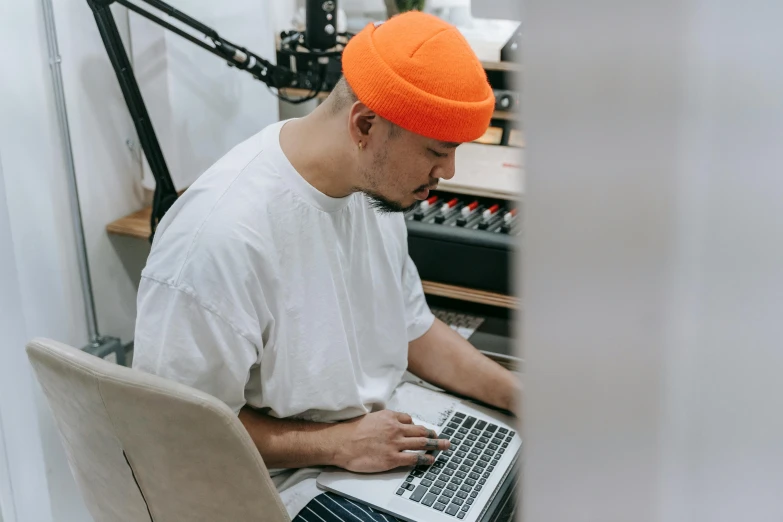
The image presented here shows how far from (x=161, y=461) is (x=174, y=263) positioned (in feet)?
0.95

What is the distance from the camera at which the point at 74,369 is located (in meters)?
1.05

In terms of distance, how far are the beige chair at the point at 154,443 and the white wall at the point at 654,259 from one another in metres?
0.86

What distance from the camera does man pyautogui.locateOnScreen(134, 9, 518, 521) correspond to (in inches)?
46.7

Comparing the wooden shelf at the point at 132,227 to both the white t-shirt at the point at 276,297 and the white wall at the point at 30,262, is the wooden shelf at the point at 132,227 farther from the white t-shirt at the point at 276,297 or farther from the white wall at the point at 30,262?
the white t-shirt at the point at 276,297

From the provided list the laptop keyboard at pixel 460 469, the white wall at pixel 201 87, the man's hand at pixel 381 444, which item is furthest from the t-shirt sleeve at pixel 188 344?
the white wall at pixel 201 87

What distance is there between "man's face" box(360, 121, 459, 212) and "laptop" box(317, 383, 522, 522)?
410mm

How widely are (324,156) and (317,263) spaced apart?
0.18m

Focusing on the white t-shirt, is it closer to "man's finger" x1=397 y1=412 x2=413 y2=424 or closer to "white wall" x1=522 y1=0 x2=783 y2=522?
"man's finger" x1=397 y1=412 x2=413 y2=424

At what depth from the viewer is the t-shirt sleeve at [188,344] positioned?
1.16 meters

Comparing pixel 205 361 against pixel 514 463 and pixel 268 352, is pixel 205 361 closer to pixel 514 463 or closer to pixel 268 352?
pixel 268 352

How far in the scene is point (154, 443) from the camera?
3.49 feet

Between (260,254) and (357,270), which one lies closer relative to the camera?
(260,254)

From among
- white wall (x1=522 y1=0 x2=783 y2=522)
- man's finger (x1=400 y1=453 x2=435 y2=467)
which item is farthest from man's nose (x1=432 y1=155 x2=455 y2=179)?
white wall (x1=522 y1=0 x2=783 y2=522)

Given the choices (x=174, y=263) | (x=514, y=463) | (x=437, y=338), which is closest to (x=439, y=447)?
(x=514, y=463)
